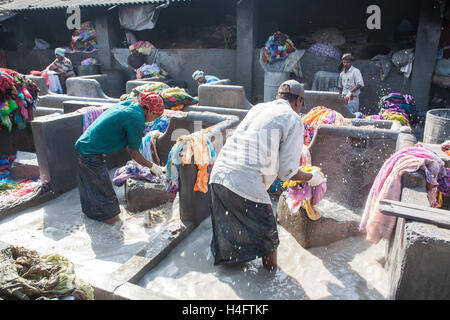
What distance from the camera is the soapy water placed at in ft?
10.1

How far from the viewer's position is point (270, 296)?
3010mm

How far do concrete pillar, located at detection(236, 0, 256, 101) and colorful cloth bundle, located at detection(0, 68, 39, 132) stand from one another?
578 cm

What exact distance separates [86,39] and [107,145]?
35.0ft

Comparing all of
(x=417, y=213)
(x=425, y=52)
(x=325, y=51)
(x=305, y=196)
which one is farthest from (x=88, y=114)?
(x=425, y=52)

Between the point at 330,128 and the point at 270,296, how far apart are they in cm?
246

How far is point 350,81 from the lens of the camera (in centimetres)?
744

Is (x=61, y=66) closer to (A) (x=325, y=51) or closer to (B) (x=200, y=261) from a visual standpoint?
(A) (x=325, y=51)

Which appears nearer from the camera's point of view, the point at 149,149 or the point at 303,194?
the point at 303,194

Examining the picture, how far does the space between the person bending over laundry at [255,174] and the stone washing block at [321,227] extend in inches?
23.8

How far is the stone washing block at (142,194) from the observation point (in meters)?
4.58

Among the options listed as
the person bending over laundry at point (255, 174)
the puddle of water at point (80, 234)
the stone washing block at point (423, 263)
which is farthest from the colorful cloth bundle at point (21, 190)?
the stone washing block at point (423, 263)

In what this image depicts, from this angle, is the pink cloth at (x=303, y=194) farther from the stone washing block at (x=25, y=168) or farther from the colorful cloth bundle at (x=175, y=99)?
the stone washing block at (x=25, y=168)

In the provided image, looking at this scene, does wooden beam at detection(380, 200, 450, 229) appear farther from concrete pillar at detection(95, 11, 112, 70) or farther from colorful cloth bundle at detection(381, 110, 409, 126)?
concrete pillar at detection(95, 11, 112, 70)
